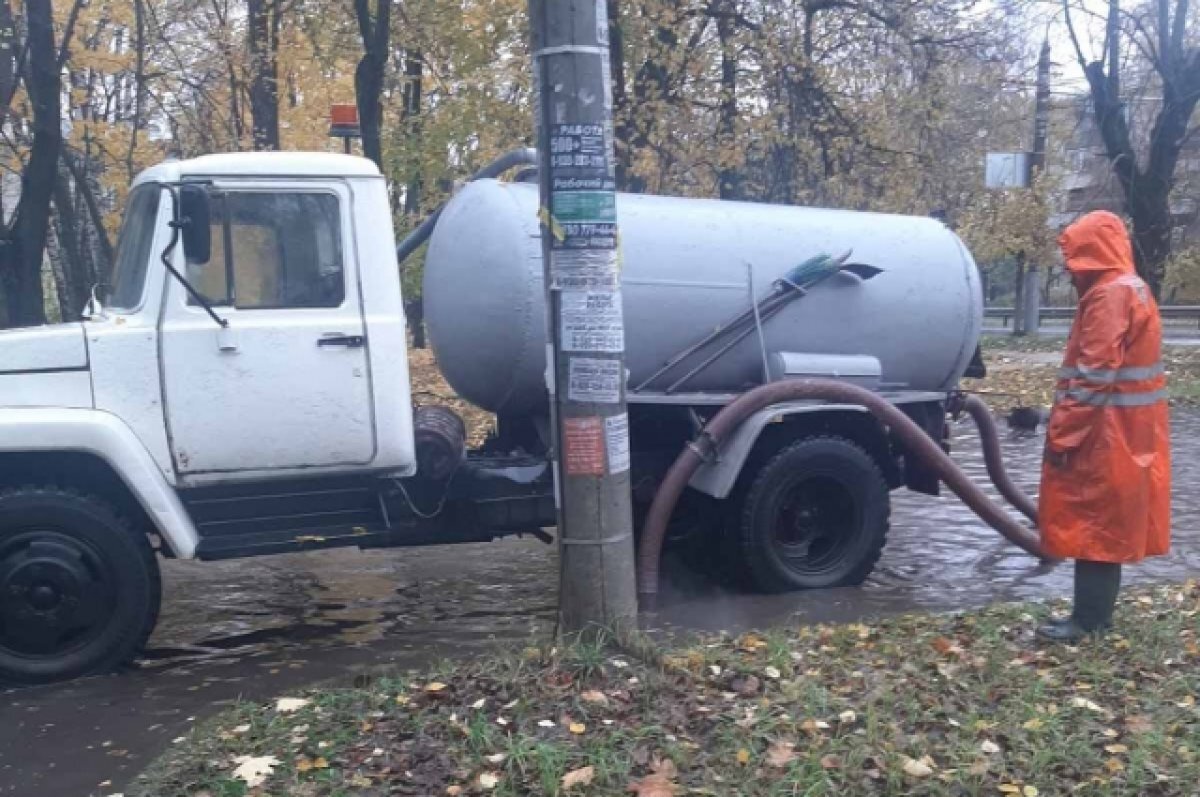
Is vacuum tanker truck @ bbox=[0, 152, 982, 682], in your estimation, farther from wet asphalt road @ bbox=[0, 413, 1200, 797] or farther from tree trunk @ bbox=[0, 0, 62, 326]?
tree trunk @ bbox=[0, 0, 62, 326]

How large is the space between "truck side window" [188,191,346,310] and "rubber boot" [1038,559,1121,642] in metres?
3.86

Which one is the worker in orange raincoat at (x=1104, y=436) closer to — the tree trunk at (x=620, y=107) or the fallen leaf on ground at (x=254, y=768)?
the fallen leaf on ground at (x=254, y=768)

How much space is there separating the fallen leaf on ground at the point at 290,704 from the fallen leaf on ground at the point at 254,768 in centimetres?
45

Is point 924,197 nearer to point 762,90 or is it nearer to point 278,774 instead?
point 762,90

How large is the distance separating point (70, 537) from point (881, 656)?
3.88 m

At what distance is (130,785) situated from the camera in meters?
4.52

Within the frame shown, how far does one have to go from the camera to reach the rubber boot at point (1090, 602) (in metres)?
5.75

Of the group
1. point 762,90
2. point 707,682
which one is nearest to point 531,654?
point 707,682

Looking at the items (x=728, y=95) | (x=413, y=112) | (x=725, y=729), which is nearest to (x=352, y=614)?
(x=725, y=729)

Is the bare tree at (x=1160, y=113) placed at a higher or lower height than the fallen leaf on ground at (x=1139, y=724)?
higher

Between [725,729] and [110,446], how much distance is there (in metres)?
3.28

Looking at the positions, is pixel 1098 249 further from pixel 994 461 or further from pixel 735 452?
pixel 994 461


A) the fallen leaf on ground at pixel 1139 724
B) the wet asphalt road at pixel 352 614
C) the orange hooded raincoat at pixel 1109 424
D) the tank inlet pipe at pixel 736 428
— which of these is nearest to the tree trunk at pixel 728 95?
the wet asphalt road at pixel 352 614

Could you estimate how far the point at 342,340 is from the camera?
6320mm
